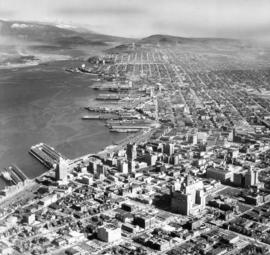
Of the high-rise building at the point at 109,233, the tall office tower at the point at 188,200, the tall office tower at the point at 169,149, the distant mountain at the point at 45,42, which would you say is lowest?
the high-rise building at the point at 109,233

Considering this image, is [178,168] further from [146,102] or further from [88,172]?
[146,102]

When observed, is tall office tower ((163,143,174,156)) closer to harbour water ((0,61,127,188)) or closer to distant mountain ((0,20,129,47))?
harbour water ((0,61,127,188))

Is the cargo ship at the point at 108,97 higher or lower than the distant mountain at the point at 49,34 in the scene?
lower

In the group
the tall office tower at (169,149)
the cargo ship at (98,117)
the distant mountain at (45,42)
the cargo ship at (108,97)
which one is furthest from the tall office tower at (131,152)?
the distant mountain at (45,42)

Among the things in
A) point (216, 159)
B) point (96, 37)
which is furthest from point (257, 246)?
point (96, 37)

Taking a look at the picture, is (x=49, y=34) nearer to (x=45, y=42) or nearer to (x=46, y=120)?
(x=45, y=42)

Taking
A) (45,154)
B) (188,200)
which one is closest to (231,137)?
(45,154)

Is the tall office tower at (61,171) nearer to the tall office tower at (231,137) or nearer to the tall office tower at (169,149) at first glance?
the tall office tower at (169,149)
